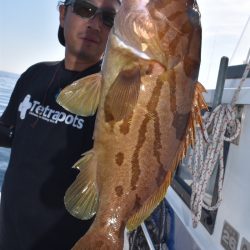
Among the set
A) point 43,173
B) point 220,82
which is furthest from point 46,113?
point 220,82

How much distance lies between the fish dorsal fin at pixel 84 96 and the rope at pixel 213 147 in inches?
52.9

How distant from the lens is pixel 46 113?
2656 mm

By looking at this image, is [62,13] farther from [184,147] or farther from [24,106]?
[184,147]

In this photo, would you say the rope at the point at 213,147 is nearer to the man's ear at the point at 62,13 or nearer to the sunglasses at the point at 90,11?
the sunglasses at the point at 90,11

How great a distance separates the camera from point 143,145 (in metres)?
1.56

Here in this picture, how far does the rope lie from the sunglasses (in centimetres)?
102

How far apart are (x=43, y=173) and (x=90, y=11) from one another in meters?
1.09

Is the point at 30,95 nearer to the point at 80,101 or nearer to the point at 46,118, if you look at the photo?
the point at 46,118

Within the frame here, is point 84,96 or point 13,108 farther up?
point 84,96

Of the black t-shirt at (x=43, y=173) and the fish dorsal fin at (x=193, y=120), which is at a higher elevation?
the fish dorsal fin at (x=193, y=120)

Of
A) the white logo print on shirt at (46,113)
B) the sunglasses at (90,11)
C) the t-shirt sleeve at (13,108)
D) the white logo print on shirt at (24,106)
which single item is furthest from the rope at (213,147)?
the t-shirt sleeve at (13,108)

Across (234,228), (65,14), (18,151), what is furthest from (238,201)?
(65,14)

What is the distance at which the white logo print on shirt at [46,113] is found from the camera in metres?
2.52

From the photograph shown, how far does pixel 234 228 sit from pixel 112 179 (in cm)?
148
